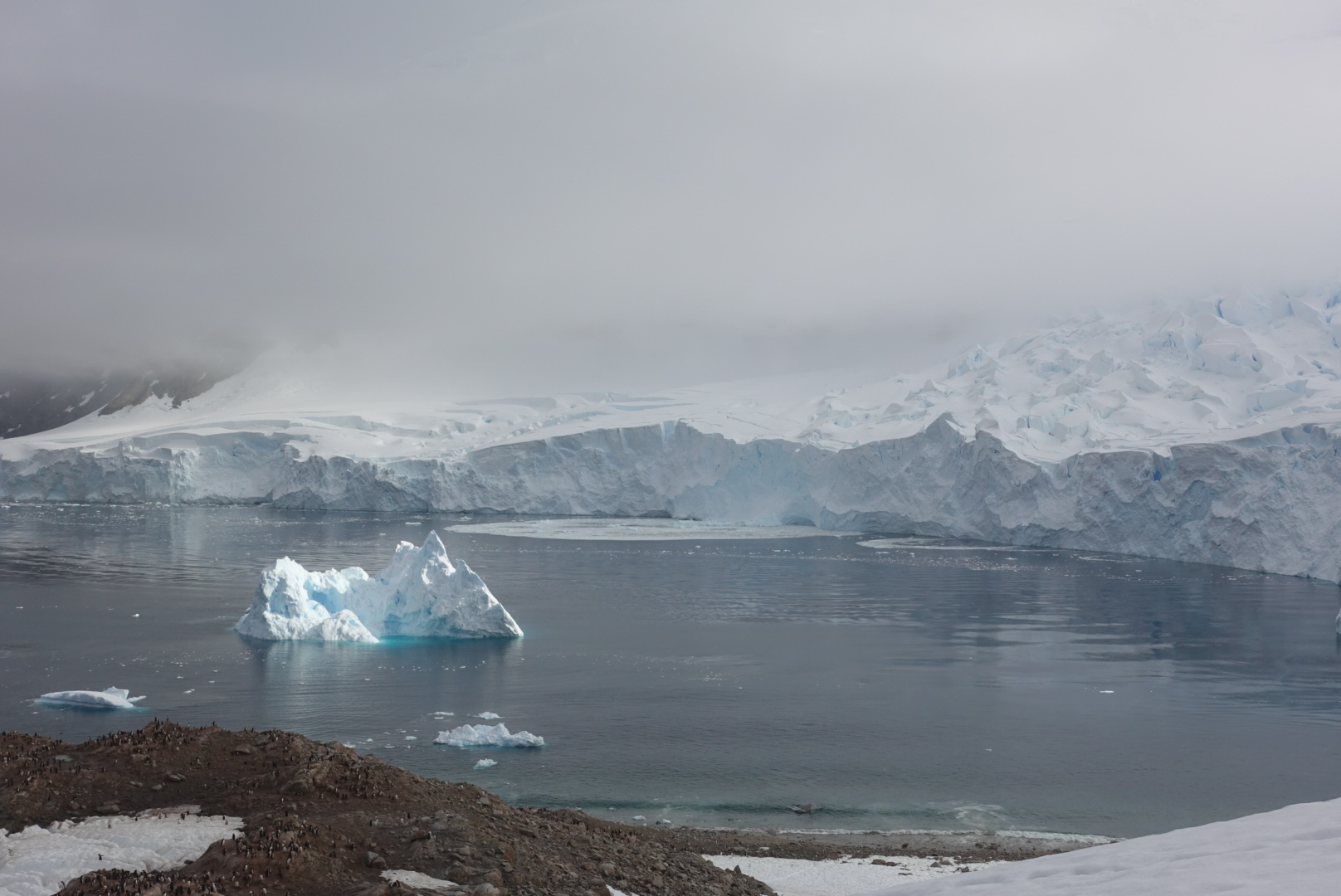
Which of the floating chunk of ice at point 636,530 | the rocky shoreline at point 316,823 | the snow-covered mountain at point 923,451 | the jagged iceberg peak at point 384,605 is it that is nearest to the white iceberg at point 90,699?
the jagged iceberg peak at point 384,605

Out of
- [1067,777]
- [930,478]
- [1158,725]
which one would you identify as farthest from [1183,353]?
[1067,777]

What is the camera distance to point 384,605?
78.9 feet

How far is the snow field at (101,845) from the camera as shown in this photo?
19.4 ft

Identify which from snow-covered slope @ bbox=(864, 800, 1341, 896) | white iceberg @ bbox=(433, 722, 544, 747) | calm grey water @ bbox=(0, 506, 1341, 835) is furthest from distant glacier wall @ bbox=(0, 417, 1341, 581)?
snow-covered slope @ bbox=(864, 800, 1341, 896)

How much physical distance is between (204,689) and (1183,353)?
5184 cm

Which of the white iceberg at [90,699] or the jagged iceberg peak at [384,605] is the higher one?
the jagged iceberg peak at [384,605]

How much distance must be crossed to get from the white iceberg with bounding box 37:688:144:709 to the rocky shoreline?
8992 millimetres

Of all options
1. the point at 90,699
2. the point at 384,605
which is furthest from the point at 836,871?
the point at 384,605

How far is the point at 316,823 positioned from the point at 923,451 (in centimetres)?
4474

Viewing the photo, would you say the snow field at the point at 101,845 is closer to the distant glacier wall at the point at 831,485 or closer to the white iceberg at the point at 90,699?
the white iceberg at the point at 90,699

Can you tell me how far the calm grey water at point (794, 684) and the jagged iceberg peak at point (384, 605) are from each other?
2.42 ft

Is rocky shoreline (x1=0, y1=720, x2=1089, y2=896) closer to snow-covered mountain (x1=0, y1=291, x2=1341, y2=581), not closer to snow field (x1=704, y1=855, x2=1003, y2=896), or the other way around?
snow field (x1=704, y1=855, x2=1003, y2=896)

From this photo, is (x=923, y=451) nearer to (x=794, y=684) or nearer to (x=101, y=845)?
(x=794, y=684)

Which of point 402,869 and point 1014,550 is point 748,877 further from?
point 1014,550
